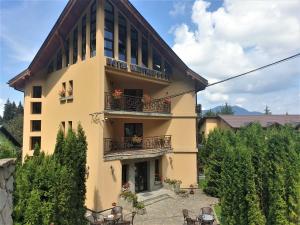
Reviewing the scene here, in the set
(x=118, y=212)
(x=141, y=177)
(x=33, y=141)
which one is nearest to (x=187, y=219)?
(x=118, y=212)

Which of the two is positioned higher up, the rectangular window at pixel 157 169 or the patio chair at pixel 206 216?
the rectangular window at pixel 157 169

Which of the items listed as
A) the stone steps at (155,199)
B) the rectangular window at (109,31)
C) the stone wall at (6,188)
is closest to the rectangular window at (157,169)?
the stone steps at (155,199)

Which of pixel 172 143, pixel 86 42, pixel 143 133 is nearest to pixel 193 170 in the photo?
pixel 172 143

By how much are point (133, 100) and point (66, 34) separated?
769 cm

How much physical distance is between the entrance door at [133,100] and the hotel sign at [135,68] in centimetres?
211

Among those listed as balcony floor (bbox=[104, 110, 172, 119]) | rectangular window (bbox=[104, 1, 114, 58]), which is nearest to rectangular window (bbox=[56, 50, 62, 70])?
rectangular window (bbox=[104, 1, 114, 58])

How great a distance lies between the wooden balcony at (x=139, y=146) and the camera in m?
18.1

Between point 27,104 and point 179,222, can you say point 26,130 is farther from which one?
point 179,222

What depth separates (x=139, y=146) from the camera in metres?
21.8

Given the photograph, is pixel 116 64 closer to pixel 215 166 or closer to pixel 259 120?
pixel 215 166

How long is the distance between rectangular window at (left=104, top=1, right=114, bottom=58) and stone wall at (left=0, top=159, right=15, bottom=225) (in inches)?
521

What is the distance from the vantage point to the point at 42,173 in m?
8.51

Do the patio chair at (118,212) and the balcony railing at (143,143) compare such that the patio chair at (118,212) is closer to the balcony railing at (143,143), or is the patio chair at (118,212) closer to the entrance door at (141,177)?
the entrance door at (141,177)

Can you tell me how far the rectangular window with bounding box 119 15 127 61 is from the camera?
61.6 feet
